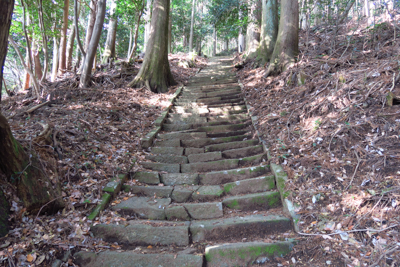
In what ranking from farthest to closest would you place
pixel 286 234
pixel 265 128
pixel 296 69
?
pixel 296 69
pixel 265 128
pixel 286 234

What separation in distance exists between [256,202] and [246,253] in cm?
105

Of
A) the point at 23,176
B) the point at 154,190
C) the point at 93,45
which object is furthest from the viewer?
the point at 93,45

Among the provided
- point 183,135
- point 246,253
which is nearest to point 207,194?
point 246,253

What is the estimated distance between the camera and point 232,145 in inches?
218

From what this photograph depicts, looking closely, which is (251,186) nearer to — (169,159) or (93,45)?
(169,159)

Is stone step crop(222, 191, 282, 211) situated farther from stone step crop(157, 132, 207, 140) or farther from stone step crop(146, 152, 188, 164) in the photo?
stone step crop(157, 132, 207, 140)

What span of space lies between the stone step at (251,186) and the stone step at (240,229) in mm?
766

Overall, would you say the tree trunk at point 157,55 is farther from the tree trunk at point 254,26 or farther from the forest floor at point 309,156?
the tree trunk at point 254,26

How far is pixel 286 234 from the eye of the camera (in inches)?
122

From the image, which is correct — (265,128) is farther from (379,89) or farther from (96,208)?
(96,208)

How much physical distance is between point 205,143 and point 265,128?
57.3 inches

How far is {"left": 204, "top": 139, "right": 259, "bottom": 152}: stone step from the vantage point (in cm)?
549

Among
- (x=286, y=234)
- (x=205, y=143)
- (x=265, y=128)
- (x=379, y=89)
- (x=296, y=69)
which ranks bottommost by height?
(x=286, y=234)

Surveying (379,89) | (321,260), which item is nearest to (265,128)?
(379,89)
